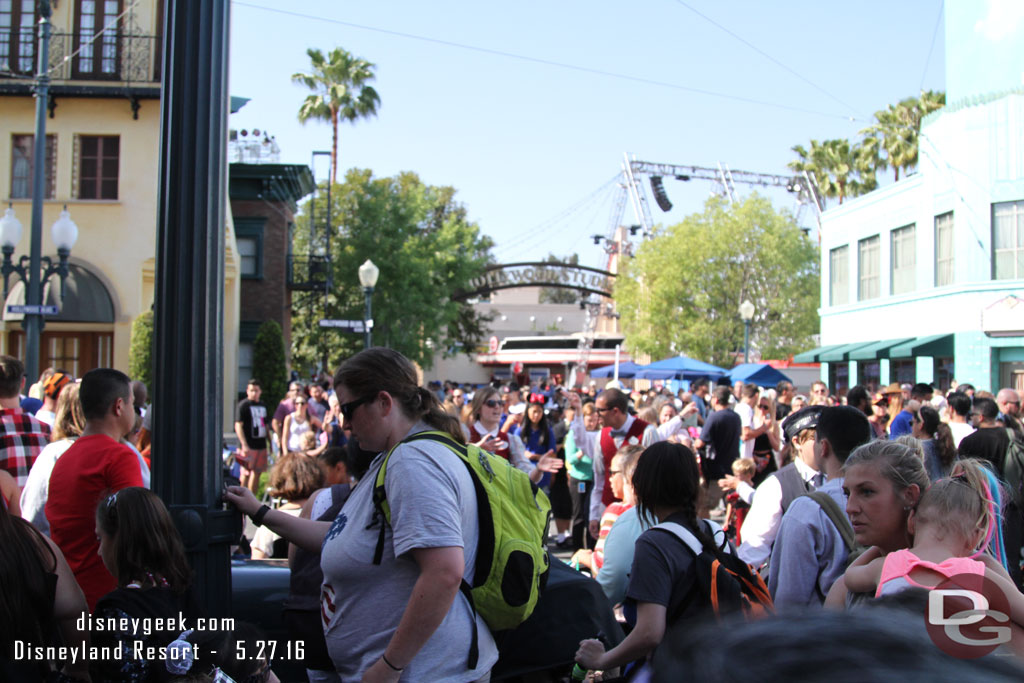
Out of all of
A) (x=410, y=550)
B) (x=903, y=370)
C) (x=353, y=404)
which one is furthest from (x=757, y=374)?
(x=410, y=550)

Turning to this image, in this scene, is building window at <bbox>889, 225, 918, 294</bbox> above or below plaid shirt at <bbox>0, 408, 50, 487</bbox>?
above

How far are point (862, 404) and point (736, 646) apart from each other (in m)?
9.97

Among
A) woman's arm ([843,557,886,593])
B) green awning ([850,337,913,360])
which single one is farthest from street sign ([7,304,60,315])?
green awning ([850,337,913,360])

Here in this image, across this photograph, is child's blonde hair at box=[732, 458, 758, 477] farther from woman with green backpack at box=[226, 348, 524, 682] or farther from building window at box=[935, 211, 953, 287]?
building window at box=[935, 211, 953, 287]

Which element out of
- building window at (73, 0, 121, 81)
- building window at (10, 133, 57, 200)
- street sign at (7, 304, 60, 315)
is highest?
building window at (73, 0, 121, 81)

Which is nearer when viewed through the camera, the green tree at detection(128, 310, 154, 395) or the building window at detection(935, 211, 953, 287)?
the green tree at detection(128, 310, 154, 395)

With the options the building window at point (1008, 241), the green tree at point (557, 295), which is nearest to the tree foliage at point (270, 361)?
the building window at point (1008, 241)

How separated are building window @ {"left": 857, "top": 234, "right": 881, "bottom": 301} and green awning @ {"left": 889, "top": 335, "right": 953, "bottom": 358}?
472 centimetres

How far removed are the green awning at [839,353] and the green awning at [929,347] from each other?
3.92 metres

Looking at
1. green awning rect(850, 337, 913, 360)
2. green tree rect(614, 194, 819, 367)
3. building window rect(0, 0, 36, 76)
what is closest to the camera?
building window rect(0, 0, 36, 76)

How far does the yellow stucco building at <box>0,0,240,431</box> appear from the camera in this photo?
→ 2283 centimetres

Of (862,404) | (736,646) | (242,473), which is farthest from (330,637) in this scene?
(242,473)

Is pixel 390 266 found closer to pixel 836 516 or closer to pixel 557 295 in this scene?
pixel 836 516

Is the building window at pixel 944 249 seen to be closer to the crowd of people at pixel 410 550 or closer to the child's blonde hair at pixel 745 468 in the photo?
the child's blonde hair at pixel 745 468
